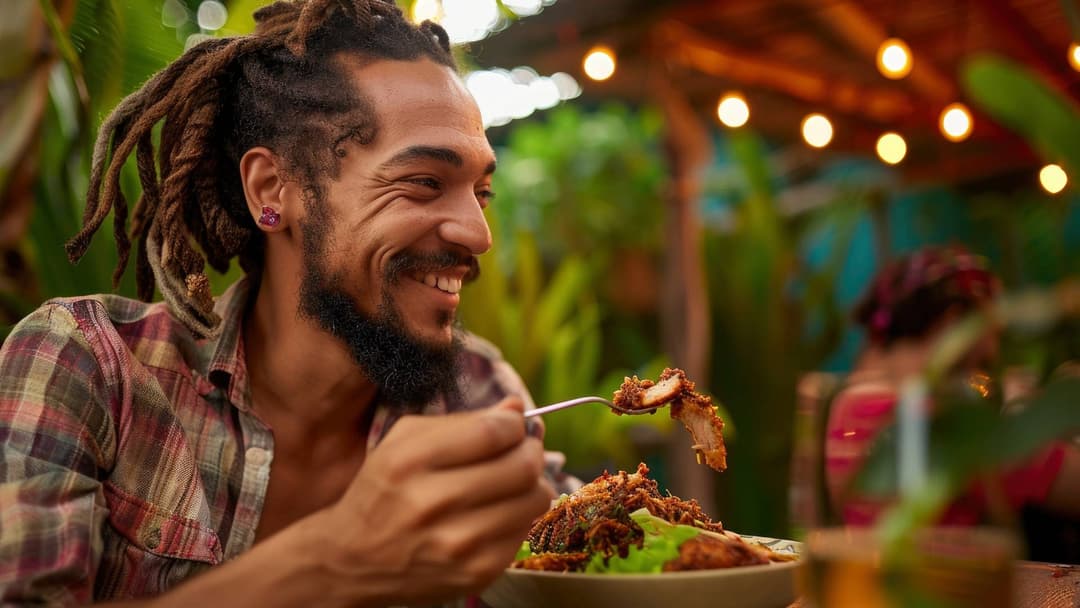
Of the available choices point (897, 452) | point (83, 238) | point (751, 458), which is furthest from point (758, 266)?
point (897, 452)

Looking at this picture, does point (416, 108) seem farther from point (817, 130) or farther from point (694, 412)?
point (817, 130)

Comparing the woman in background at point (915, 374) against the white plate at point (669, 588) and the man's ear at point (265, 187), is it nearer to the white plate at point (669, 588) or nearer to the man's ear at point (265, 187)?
the white plate at point (669, 588)

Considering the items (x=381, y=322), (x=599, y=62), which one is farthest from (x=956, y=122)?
(x=381, y=322)

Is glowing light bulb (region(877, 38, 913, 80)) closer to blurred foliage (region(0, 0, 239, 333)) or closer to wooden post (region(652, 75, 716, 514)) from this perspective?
wooden post (region(652, 75, 716, 514))

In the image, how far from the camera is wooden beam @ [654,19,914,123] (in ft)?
14.4

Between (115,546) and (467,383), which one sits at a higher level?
(467,383)

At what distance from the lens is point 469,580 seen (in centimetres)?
91

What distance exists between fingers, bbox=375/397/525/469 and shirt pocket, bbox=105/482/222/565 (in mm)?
525

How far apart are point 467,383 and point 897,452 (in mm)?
1567

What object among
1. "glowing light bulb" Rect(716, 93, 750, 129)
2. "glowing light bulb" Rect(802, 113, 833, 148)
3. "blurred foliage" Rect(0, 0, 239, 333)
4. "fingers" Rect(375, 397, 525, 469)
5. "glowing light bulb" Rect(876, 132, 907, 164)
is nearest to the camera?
"fingers" Rect(375, 397, 525, 469)

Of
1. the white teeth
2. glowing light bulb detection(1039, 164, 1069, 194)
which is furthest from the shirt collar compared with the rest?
glowing light bulb detection(1039, 164, 1069, 194)

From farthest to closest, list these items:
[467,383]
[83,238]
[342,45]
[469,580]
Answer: [467,383] < [342,45] < [83,238] < [469,580]

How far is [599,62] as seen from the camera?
422 centimetres

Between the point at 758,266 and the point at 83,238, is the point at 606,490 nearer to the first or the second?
the point at 83,238
